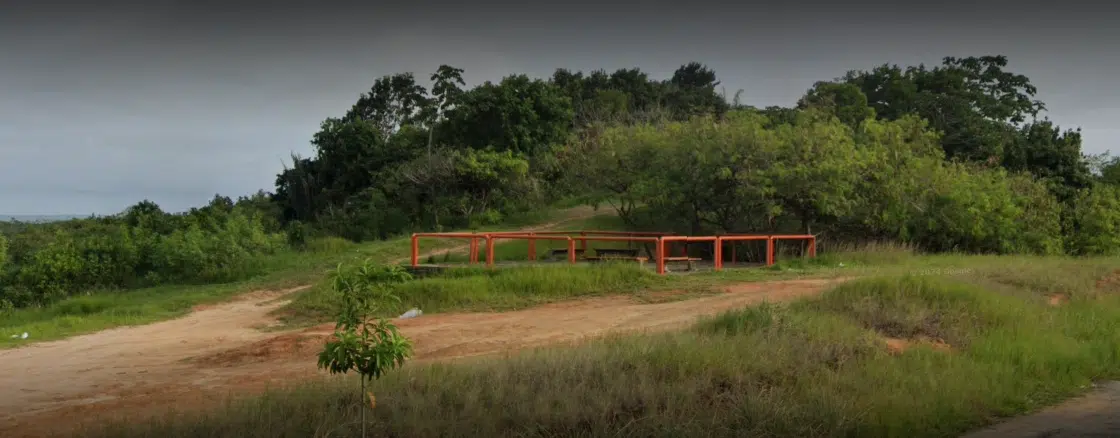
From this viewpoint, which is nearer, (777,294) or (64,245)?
(777,294)

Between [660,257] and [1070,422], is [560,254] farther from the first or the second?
[1070,422]

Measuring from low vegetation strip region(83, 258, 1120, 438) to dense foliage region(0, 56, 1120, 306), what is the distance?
10444 millimetres

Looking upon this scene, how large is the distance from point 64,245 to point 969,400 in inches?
942

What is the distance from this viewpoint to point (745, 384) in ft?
27.1

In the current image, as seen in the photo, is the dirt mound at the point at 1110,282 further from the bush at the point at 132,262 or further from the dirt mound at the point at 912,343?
the bush at the point at 132,262

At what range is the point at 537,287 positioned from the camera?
16.0m

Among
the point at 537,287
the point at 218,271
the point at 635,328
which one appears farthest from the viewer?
the point at 218,271

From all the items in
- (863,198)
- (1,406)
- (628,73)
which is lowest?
(1,406)

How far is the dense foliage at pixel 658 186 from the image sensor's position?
22.3 m

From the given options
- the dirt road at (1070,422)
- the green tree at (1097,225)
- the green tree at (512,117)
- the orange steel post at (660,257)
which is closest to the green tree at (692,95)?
the green tree at (512,117)

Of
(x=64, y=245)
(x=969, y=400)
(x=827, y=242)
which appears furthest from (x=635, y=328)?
(x=64, y=245)

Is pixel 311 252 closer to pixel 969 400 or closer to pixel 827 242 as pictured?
pixel 827 242

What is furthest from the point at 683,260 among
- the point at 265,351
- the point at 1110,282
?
the point at 265,351

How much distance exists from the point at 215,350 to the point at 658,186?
507 inches
